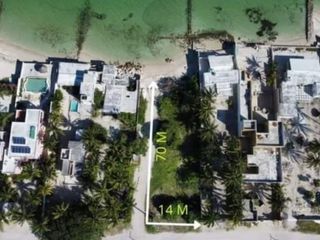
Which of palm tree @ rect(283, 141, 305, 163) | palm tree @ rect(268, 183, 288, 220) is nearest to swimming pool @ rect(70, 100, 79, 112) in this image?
palm tree @ rect(268, 183, 288, 220)

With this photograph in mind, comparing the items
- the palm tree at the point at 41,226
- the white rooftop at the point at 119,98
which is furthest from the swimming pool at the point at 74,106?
the palm tree at the point at 41,226

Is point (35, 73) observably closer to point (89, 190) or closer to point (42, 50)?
point (42, 50)

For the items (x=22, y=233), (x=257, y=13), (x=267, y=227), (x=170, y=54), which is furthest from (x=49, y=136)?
(x=257, y=13)

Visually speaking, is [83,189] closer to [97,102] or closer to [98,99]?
[97,102]

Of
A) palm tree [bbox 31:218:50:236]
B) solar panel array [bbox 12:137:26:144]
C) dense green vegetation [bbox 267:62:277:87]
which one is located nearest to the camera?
palm tree [bbox 31:218:50:236]

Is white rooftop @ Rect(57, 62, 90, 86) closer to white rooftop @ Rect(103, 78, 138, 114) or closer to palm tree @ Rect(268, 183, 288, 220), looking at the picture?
white rooftop @ Rect(103, 78, 138, 114)

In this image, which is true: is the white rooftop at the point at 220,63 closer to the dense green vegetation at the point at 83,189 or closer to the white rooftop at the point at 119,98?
the white rooftop at the point at 119,98
